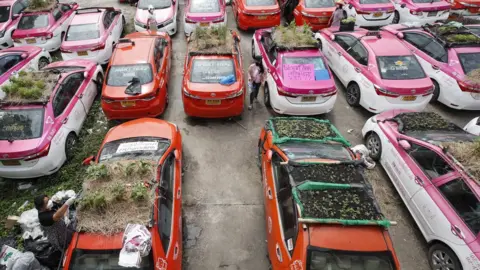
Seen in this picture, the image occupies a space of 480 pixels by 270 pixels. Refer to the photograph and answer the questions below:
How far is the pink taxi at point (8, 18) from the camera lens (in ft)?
35.9

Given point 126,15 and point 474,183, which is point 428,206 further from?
point 126,15

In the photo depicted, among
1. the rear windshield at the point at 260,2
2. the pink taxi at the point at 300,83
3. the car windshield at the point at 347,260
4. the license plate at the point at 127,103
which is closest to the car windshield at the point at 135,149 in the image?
the license plate at the point at 127,103

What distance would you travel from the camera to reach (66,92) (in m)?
7.39

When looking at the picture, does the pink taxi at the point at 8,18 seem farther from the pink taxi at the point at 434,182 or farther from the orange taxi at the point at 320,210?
the pink taxi at the point at 434,182

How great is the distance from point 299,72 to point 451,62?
13.3 ft

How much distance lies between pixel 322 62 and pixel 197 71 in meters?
3.14

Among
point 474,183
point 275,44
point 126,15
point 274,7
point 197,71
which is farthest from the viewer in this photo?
point 126,15

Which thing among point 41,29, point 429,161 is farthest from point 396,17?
point 41,29

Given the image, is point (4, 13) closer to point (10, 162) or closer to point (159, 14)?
point (159, 14)

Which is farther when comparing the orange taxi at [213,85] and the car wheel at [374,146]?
the orange taxi at [213,85]

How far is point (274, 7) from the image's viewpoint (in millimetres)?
11492

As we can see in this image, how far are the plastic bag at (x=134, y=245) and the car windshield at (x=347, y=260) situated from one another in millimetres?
1964

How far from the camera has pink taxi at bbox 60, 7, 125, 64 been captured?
9.66m

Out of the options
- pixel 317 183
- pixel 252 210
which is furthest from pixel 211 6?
pixel 317 183
